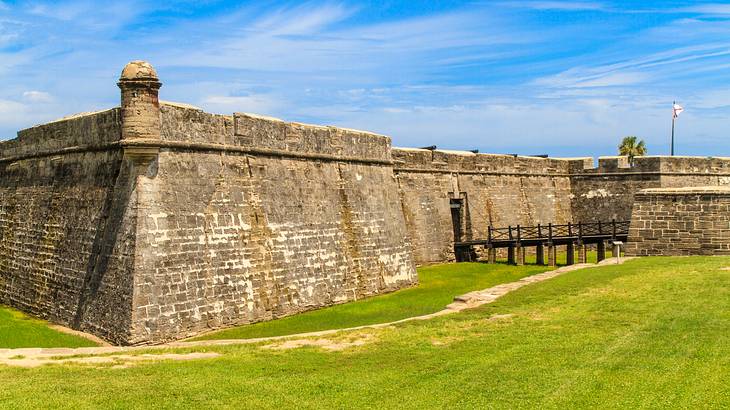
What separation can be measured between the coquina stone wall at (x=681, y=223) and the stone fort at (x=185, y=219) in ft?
23.4

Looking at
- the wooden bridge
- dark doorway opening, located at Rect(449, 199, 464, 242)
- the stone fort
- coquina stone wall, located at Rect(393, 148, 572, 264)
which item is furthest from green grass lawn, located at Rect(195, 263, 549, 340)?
dark doorway opening, located at Rect(449, 199, 464, 242)

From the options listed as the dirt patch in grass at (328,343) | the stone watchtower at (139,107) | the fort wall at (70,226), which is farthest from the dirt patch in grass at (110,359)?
the stone watchtower at (139,107)

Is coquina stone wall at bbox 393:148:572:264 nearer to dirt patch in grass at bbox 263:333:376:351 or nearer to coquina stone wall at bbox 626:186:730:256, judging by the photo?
coquina stone wall at bbox 626:186:730:256

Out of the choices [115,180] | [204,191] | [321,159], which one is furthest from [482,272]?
[115,180]

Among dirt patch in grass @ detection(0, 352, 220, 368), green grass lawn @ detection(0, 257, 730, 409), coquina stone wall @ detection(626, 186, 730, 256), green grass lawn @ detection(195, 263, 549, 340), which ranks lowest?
green grass lawn @ detection(195, 263, 549, 340)

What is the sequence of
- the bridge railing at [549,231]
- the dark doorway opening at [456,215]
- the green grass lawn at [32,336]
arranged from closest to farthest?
the green grass lawn at [32,336] < the bridge railing at [549,231] < the dark doorway opening at [456,215]

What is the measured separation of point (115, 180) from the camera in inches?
580

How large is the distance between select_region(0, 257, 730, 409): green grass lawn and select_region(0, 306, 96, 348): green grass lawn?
14.1 feet

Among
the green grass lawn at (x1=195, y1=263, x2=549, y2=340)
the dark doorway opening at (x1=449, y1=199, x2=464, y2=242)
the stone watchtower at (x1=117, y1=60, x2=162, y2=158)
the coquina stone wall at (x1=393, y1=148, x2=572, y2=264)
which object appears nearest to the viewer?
the stone watchtower at (x1=117, y1=60, x2=162, y2=158)

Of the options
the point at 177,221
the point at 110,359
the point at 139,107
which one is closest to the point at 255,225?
the point at 177,221

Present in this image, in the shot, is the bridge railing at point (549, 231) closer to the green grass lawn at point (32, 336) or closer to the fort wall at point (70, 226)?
the fort wall at point (70, 226)

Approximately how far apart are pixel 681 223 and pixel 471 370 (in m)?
14.3

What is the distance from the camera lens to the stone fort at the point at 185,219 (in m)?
13.9

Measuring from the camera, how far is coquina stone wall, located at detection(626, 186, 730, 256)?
19938 mm
